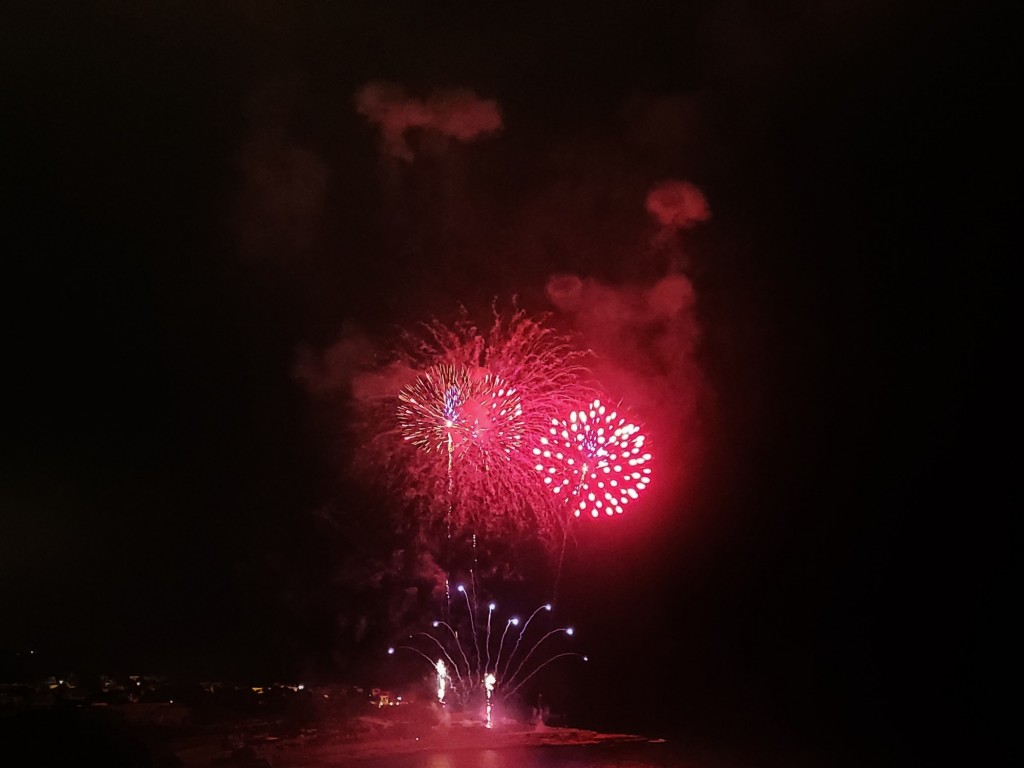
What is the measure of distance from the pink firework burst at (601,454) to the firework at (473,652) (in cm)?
873

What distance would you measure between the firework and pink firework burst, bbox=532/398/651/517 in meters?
8.73

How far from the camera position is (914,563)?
27.4 meters

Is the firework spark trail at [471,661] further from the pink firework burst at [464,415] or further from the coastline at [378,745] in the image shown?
the pink firework burst at [464,415]

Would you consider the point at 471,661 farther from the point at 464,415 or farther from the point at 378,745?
the point at 464,415

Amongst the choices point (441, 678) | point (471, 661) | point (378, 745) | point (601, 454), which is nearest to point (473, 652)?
point (471, 661)

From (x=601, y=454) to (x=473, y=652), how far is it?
1183 cm

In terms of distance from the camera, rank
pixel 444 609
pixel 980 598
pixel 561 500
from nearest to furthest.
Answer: pixel 561 500 < pixel 444 609 < pixel 980 598

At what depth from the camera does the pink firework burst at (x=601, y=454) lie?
15.5 m

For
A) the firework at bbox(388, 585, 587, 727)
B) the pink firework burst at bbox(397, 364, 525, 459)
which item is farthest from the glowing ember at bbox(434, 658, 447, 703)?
the pink firework burst at bbox(397, 364, 525, 459)

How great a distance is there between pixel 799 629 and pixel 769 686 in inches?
94.3

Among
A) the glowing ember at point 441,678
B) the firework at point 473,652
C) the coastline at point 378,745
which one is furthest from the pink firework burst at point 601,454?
the glowing ember at point 441,678

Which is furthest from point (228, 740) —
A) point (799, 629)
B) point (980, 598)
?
point (980, 598)

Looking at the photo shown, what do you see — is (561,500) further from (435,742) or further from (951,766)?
(951,766)

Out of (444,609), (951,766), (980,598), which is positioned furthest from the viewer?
(980,598)
